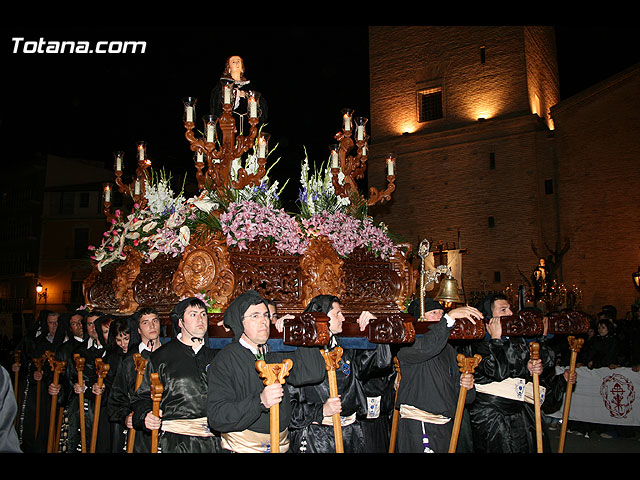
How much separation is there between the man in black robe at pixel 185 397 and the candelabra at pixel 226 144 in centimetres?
158

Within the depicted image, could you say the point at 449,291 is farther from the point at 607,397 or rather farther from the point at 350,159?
the point at 607,397

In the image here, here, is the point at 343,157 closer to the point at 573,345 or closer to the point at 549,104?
the point at 573,345

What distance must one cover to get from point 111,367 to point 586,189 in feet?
64.3

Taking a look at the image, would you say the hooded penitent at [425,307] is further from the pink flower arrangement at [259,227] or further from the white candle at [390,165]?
the white candle at [390,165]

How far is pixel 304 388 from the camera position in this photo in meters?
4.65

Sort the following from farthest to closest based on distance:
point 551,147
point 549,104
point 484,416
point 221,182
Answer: point 549,104 < point 551,147 < point 221,182 < point 484,416

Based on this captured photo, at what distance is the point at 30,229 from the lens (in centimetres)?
3622

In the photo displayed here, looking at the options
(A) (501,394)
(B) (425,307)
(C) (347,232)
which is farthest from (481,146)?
(A) (501,394)

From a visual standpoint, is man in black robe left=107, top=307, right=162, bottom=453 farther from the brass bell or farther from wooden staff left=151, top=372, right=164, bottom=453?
the brass bell

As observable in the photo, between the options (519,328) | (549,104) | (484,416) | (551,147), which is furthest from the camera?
(549,104)

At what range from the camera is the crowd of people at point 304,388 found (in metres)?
3.60

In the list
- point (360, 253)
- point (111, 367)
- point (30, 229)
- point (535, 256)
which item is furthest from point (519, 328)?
point (30, 229)

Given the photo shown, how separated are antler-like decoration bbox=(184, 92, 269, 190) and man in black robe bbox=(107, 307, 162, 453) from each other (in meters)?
1.38

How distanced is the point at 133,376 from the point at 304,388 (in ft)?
5.06
